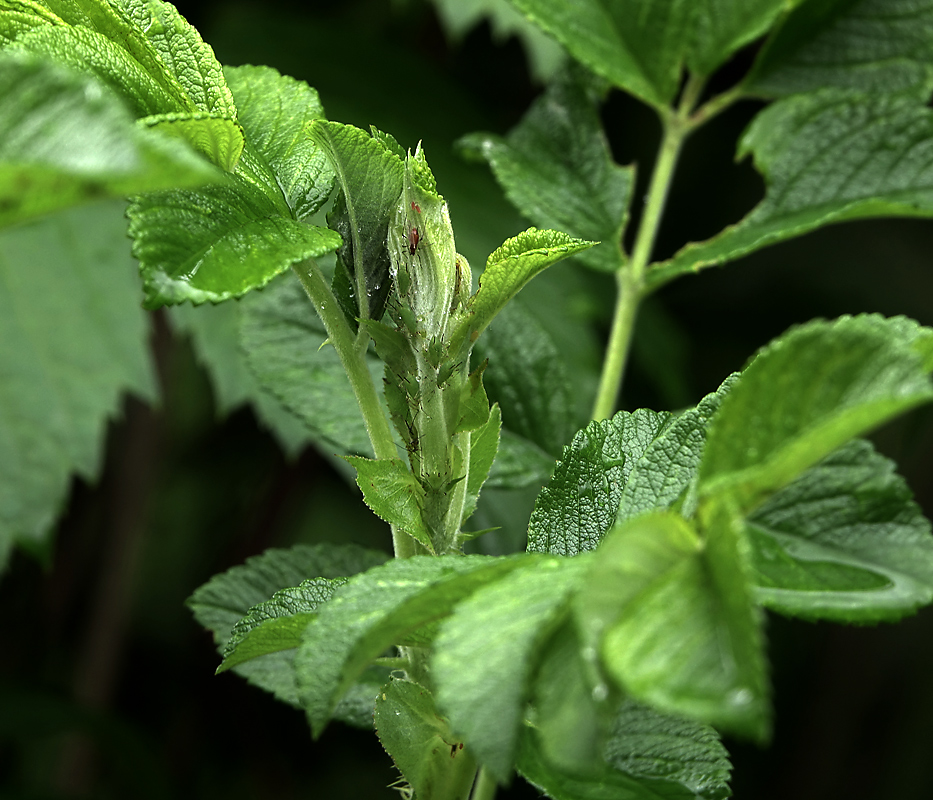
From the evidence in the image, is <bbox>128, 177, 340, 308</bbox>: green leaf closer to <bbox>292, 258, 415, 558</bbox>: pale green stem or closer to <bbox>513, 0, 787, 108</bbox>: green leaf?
<bbox>292, 258, 415, 558</bbox>: pale green stem

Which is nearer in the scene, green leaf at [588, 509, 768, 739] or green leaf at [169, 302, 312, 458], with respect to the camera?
green leaf at [588, 509, 768, 739]

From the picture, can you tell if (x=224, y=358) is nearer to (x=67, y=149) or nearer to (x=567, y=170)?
(x=567, y=170)

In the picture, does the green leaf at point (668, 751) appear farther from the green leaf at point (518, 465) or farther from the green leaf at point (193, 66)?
the green leaf at point (193, 66)

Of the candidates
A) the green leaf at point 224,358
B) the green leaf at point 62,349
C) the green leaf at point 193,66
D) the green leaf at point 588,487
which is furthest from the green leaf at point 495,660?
the green leaf at point 62,349

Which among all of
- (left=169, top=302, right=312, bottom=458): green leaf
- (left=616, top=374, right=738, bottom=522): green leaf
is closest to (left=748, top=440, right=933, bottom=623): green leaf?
(left=616, top=374, right=738, bottom=522): green leaf

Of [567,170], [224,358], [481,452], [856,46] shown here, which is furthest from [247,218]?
[224,358]

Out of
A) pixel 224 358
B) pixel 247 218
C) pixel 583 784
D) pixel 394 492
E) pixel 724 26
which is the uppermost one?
pixel 724 26

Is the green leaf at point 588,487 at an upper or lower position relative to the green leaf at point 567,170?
lower
